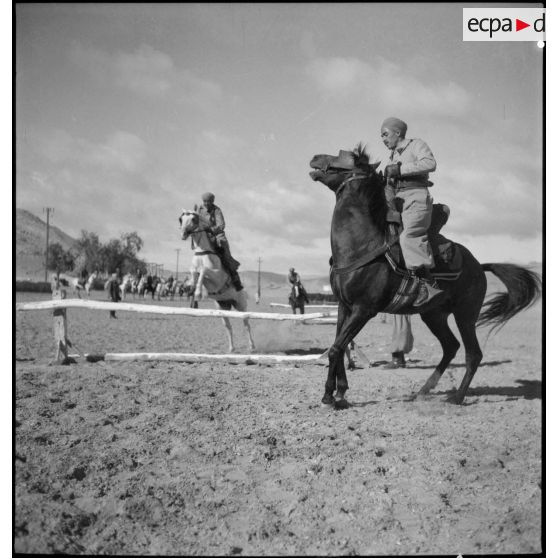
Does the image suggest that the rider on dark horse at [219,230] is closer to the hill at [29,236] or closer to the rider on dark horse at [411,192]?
the hill at [29,236]

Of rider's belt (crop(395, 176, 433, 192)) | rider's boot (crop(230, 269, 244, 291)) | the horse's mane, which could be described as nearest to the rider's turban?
the horse's mane

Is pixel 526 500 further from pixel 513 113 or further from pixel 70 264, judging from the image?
pixel 70 264

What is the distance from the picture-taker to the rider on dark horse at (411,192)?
456cm

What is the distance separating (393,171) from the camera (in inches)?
181

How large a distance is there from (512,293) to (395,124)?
2.55m

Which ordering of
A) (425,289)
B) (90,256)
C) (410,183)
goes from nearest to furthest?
(410,183), (425,289), (90,256)

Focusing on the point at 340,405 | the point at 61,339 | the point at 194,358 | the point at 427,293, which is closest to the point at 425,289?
the point at 427,293

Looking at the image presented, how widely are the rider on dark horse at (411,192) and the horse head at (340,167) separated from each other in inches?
10.5

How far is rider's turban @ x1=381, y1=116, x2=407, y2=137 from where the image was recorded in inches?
183

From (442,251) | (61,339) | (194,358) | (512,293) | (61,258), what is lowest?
(194,358)

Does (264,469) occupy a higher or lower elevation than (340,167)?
lower

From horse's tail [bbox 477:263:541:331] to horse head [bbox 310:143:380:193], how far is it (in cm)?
219

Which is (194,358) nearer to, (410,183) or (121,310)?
(121,310)

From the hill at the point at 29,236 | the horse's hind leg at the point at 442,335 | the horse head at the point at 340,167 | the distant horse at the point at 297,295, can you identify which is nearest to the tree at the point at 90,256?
the hill at the point at 29,236
